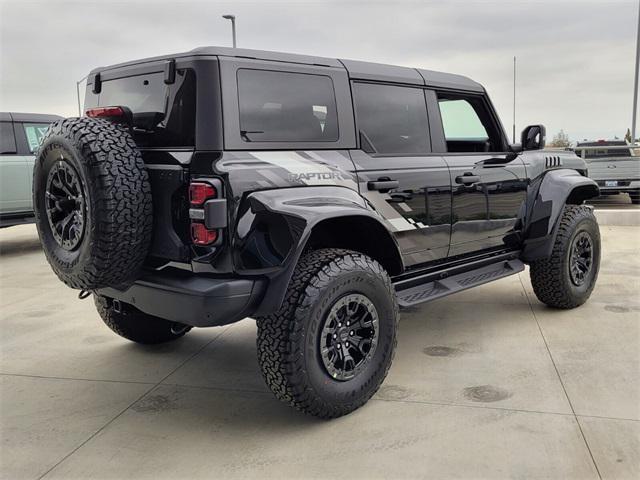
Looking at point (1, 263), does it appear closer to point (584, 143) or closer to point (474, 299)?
point (474, 299)

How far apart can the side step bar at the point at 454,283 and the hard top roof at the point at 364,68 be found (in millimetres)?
1415

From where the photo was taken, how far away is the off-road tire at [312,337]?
298 centimetres

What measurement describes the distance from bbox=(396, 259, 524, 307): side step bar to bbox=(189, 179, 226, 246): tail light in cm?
145

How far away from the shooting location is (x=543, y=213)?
4934mm

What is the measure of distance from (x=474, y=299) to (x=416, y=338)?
4.57 feet

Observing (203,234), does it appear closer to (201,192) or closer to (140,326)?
(201,192)

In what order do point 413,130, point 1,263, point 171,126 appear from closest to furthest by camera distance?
point 171,126 < point 413,130 < point 1,263

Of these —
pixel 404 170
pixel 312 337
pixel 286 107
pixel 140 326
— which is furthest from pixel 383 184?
pixel 140 326

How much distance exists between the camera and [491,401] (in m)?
3.38

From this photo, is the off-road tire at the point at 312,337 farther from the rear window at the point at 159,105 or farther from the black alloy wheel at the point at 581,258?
the black alloy wheel at the point at 581,258

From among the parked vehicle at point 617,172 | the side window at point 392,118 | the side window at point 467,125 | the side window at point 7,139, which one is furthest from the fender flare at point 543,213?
the parked vehicle at point 617,172

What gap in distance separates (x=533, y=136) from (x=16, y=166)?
7.29 m

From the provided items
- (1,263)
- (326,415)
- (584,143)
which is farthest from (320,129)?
(584,143)

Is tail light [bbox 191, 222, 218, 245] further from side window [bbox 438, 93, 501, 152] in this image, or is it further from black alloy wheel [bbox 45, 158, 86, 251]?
side window [bbox 438, 93, 501, 152]
